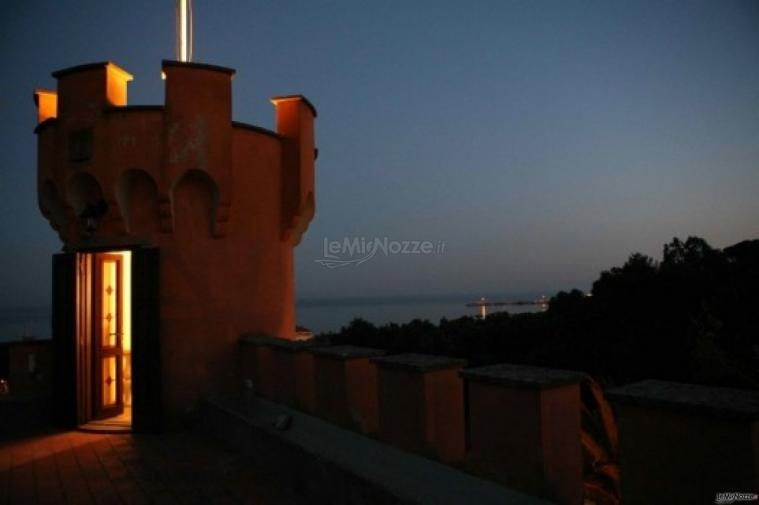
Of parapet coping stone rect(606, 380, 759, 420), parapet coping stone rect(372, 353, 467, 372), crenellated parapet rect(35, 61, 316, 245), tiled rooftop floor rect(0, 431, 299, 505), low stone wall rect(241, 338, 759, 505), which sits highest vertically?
crenellated parapet rect(35, 61, 316, 245)

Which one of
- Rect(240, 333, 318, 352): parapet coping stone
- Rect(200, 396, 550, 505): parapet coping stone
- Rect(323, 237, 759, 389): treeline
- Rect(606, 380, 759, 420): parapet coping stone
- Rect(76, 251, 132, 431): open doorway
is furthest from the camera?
Rect(323, 237, 759, 389): treeline

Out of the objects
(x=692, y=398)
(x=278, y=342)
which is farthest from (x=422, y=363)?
(x=278, y=342)

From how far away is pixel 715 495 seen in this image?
2143 millimetres

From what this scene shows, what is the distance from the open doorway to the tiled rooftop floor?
0.59 m

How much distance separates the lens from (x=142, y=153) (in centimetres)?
643

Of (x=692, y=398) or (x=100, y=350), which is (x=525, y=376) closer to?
(x=692, y=398)

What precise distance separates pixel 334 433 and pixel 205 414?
2624 mm

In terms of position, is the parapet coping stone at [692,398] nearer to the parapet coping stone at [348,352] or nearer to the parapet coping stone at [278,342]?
the parapet coping stone at [348,352]

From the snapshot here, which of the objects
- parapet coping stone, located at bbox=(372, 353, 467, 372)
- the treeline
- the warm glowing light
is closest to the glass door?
the warm glowing light

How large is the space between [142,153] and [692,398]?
6344 millimetres

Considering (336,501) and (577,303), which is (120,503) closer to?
(336,501)

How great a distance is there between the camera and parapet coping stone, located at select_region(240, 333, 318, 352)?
17.9ft

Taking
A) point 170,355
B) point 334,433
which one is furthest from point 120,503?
point 170,355

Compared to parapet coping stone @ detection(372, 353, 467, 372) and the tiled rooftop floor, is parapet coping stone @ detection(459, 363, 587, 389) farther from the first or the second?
the tiled rooftop floor
